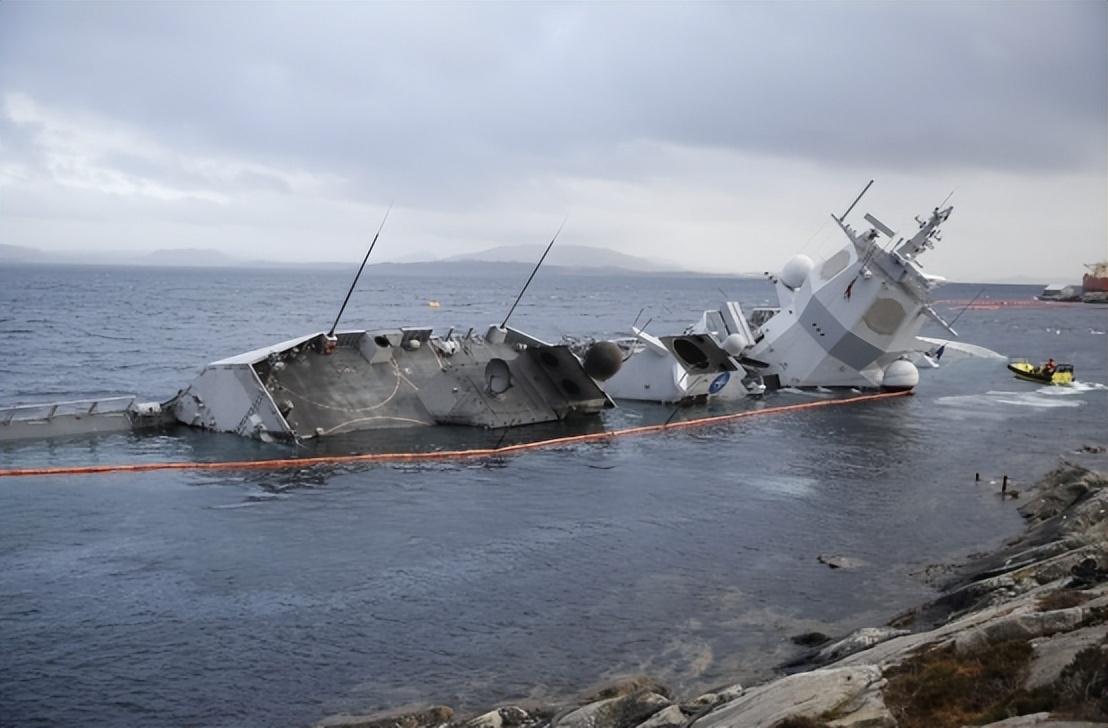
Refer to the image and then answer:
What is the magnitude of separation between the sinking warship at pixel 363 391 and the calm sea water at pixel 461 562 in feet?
4.75

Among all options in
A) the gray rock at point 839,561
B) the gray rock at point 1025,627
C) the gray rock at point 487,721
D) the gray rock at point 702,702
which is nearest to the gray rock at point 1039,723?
the gray rock at point 1025,627

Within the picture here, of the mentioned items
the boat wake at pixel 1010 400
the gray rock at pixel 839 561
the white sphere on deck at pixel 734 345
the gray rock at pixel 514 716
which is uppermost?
the white sphere on deck at pixel 734 345

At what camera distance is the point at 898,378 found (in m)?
57.1

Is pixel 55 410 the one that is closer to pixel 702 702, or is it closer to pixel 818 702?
pixel 702 702

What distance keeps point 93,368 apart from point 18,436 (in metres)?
30.1

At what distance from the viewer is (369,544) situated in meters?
25.0

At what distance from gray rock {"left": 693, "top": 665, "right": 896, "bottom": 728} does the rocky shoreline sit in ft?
0.08

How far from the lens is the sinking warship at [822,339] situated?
51344mm

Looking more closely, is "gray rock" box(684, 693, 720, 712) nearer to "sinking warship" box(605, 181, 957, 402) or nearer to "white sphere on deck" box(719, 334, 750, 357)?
"sinking warship" box(605, 181, 957, 402)

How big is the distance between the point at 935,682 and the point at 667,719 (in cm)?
448

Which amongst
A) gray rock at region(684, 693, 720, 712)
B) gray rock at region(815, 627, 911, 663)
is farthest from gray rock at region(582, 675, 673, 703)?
gray rock at region(815, 627, 911, 663)

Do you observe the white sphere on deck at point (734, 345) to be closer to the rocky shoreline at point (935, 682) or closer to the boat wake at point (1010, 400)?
the boat wake at point (1010, 400)

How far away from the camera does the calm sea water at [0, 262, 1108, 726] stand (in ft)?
57.2

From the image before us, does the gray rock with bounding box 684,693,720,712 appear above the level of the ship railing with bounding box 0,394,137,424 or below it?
below
